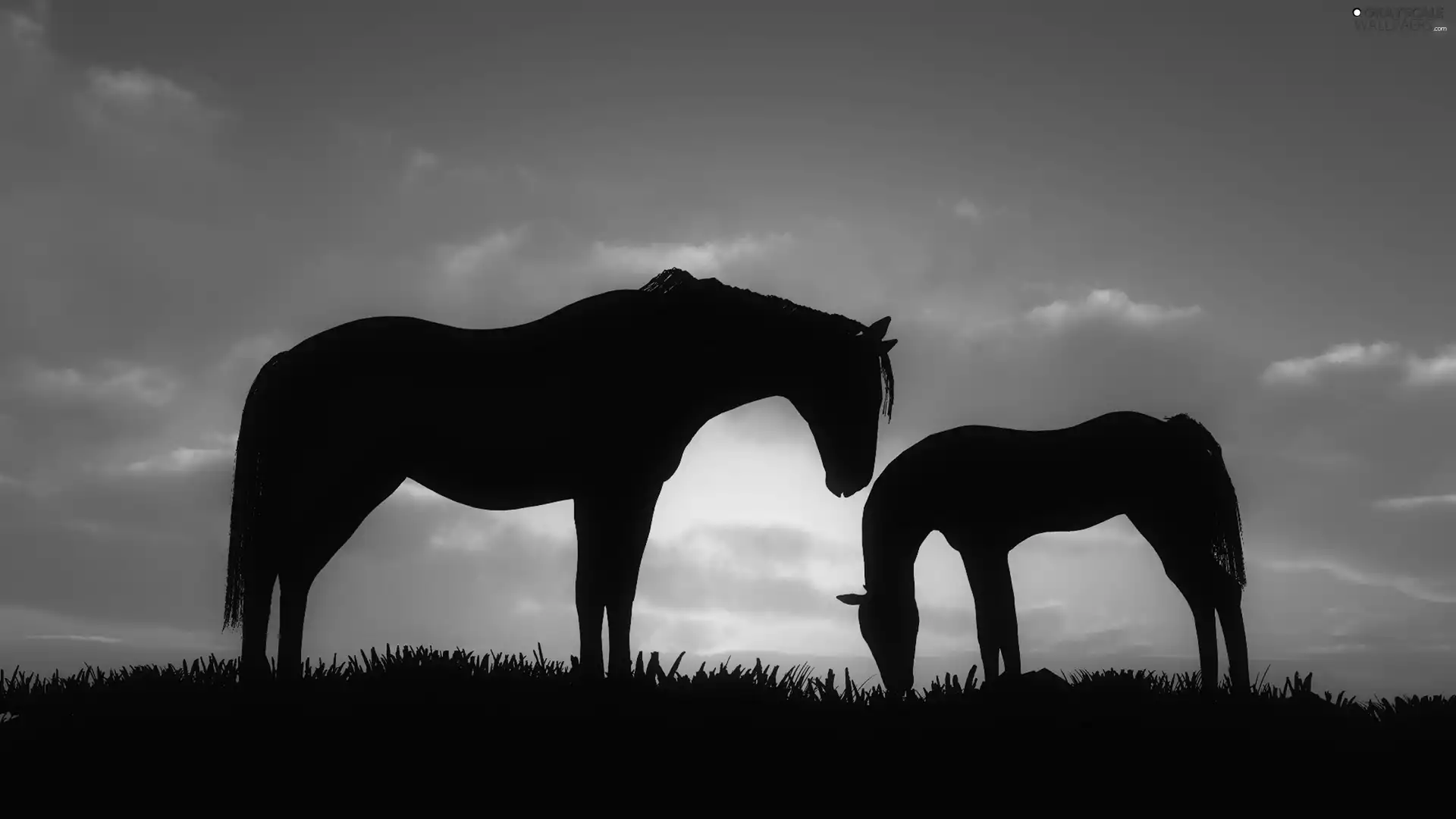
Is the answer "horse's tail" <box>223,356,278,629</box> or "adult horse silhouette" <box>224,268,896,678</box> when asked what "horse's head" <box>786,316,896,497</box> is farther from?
"horse's tail" <box>223,356,278,629</box>

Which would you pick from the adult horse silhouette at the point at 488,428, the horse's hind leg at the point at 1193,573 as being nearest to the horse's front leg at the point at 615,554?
the adult horse silhouette at the point at 488,428

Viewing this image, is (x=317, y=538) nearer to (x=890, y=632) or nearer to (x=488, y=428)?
(x=488, y=428)

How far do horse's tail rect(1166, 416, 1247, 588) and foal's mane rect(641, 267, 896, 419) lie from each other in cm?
486

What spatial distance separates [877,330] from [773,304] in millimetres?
875

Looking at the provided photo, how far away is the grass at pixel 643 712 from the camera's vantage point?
5348mm

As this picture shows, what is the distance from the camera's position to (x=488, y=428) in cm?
715

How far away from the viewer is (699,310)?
7504 mm

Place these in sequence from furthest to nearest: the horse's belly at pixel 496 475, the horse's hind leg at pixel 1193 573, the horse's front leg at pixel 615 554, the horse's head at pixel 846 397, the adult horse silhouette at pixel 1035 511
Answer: the horse's hind leg at pixel 1193 573 → the adult horse silhouette at pixel 1035 511 → the horse's head at pixel 846 397 → the horse's belly at pixel 496 475 → the horse's front leg at pixel 615 554

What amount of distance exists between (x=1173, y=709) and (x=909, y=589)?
156 inches

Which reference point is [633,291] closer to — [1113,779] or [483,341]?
[483,341]

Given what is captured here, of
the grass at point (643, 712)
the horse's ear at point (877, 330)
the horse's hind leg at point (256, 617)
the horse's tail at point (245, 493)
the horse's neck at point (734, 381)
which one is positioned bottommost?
the grass at point (643, 712)

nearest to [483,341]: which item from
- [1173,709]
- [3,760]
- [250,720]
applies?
[250,720]

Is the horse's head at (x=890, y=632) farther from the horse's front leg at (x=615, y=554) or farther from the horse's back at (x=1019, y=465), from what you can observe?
the horse's front leg at (x=615, y=554)

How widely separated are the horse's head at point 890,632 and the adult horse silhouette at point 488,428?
11.3ft
